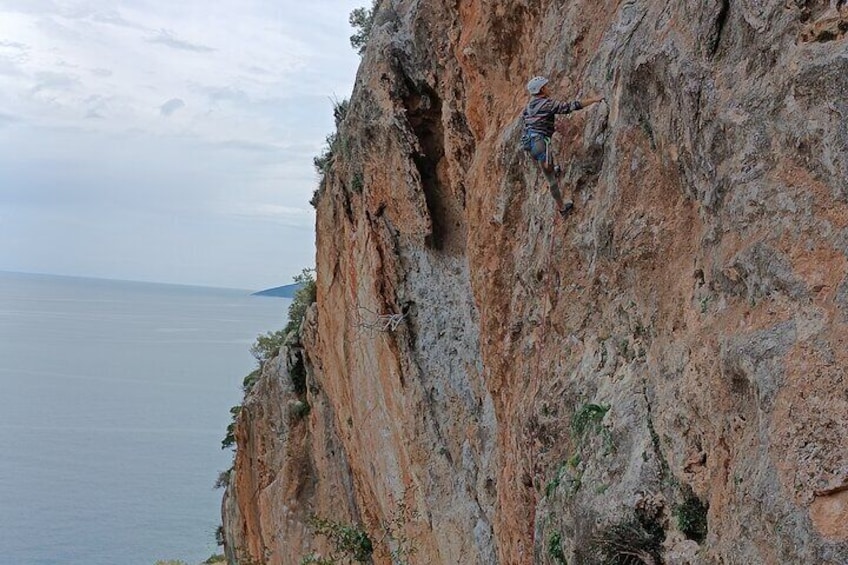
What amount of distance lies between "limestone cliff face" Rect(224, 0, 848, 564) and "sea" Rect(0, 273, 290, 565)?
37.2 metres

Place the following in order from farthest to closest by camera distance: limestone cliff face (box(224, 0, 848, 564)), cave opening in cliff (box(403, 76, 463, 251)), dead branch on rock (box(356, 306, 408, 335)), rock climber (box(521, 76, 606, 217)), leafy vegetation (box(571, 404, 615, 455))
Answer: dead branch on rock (box(356, 306, 408, 335)) → cave opening in cliff (box(403, 76, 463, 251)) → rock climber (box(521, 76, 606, 217)) → leafy vegetation (box(571, 404, 615, 455)) → limestone cliff face (box(224, 0, 848, 564))

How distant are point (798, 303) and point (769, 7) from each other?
209 cm

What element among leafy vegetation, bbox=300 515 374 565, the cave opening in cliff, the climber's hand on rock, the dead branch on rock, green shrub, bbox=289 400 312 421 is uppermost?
the cave opening in cliff

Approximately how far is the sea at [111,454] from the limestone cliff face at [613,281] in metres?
37.2

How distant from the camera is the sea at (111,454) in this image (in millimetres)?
48250

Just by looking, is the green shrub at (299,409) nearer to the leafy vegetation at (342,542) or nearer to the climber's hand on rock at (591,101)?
the leafy vegetation at (342,542)

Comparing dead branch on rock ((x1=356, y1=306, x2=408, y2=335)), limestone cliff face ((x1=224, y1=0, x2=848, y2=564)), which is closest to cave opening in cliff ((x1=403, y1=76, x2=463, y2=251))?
limestone cliff face ((x1=224, y1=0, x2=848, y2=564))

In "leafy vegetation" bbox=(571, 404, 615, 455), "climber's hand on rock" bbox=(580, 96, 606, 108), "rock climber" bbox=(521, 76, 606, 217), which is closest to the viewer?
"leafy vegetation" bbox=(571, 404, 615, 455)

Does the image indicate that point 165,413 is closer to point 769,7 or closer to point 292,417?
point 292,417

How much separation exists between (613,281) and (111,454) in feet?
213

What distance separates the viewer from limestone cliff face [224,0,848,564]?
456cm

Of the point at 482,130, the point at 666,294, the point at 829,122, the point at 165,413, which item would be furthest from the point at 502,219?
the point at 165,413

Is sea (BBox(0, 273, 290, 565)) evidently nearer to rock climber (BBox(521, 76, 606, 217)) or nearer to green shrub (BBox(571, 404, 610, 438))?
green shrub (BBox(571, 404, 610, 438))

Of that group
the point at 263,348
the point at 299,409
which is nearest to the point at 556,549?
the point at 299,409
